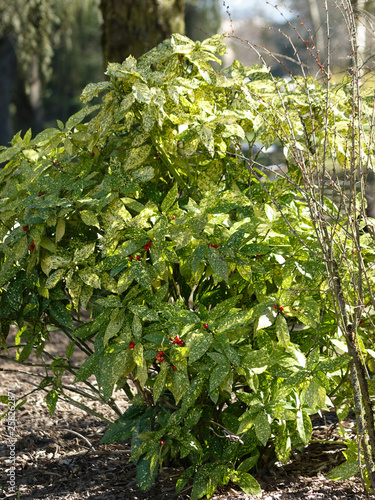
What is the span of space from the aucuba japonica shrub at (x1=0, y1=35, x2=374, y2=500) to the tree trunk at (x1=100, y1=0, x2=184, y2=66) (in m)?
2.16

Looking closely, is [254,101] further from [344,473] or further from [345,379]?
[344,473]

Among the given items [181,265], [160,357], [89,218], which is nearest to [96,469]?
[160,357]

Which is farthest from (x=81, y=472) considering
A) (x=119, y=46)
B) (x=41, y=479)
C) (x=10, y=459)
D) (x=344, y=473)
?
(x=119, y=46)

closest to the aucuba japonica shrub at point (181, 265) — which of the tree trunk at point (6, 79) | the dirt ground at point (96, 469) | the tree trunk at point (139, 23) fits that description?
the dirt ground at point (96, 469)

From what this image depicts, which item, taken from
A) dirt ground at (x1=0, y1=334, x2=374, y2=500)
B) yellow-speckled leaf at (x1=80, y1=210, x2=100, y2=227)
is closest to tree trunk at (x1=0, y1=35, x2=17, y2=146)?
dirt ground at (x1=0, y1=334, x2=374, y2=500)

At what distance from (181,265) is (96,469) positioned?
108 centimetres

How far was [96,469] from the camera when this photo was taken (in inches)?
88.9

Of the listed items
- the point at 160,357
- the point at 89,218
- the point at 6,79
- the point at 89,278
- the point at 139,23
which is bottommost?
the point at 160,357

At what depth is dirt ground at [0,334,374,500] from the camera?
193 cm

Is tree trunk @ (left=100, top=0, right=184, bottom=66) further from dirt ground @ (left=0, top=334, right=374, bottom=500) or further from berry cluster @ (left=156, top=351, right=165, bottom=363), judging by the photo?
berry cluster @ (left=156, top=351, right=165, bottom=363)

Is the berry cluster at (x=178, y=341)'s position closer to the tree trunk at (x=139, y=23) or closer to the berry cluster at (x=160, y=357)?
the berry cluster at (x=160, y=357)

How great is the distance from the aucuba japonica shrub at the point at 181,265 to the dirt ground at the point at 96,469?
0.16 meters

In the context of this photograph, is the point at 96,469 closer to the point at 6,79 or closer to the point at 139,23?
the point at 139,23

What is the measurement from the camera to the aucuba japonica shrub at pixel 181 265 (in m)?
1.61
